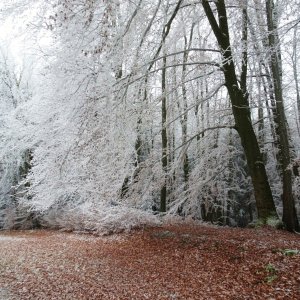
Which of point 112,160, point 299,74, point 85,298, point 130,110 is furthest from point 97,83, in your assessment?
point 299,74

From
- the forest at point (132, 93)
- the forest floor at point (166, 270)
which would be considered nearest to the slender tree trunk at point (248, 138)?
the forest at point (132, 93)

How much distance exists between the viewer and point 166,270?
7.03 meters

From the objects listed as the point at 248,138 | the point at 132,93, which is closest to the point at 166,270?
the point at 132,93

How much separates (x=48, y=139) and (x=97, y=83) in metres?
2.15

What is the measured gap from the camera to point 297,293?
16.3 ft

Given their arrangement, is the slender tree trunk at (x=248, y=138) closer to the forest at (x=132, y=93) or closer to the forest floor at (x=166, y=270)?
the forest at (x=132, y=93)

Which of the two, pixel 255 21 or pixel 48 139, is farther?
pixel 255 21

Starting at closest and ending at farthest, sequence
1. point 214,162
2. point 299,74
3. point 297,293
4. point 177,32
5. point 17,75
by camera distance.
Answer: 1. point 297,293
2. point 177,32
3. point 214,162
4. point 299,74
5. point 17,75

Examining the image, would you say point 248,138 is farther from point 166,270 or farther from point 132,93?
point 166,270

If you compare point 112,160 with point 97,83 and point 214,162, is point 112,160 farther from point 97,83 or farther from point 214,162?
point 214,162

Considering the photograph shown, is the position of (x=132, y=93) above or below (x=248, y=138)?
above

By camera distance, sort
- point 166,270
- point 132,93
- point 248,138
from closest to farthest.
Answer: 1. point 166,270
2. point 132,93
3. point 248,138

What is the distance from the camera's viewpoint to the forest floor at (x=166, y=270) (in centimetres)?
569

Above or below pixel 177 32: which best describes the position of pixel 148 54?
below
